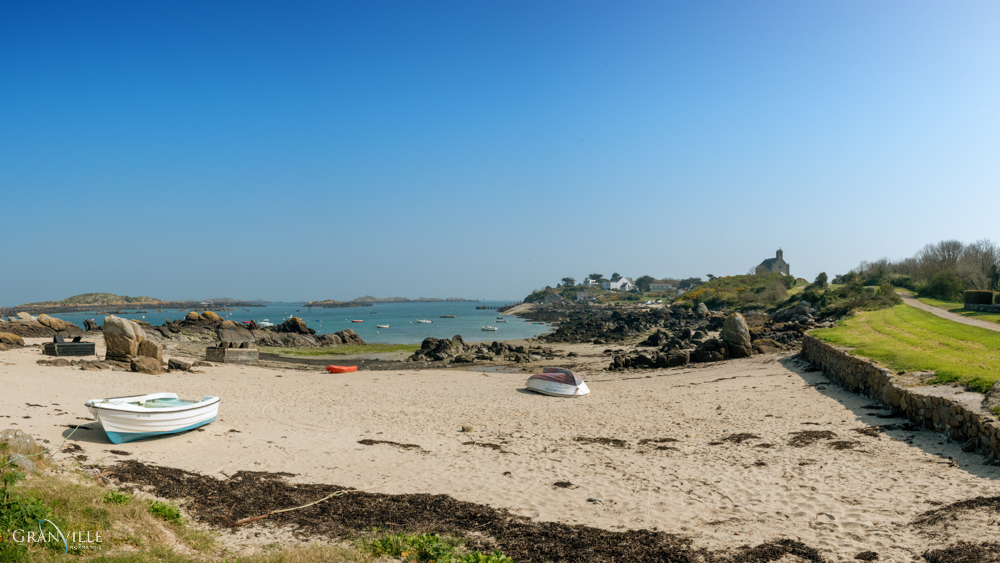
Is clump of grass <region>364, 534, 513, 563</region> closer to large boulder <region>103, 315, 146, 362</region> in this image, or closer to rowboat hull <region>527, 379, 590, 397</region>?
rowboat hull <region>527, 379, 590, 397</region>

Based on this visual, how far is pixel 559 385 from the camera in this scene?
21781 millimetres

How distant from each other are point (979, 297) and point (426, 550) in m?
37.2

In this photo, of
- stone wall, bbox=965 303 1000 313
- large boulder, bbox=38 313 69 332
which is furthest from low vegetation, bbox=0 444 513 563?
large boulder, bbox=38 313 69 332

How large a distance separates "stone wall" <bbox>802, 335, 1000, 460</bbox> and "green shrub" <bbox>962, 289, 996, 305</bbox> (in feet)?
63.0

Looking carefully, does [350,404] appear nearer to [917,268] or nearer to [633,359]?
[633,359]

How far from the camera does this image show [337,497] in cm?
908

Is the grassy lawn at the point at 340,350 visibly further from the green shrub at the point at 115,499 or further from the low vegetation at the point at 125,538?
the low vegetation at the point at 125,538

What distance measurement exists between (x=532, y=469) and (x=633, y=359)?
2157cm

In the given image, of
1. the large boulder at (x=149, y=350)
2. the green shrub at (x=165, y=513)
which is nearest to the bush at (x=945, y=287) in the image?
the green shrub at (x=165, y=513)

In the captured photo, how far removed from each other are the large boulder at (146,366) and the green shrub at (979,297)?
141 ft

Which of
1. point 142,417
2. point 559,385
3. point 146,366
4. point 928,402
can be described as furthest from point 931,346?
point 146,366

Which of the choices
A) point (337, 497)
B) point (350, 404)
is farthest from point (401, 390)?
point (337, 497)

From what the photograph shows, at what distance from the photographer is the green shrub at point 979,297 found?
30.2m

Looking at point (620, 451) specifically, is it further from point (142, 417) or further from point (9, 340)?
point (9, 340)
